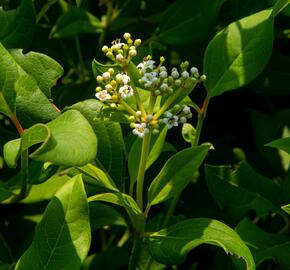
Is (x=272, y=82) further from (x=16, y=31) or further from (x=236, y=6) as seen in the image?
(x=16, y=31)

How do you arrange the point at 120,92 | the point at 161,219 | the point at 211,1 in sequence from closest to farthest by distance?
the point at 120,92 → the point at 161,219 → the point at 211,1

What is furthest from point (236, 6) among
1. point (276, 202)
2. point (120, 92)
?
point (120, 92)

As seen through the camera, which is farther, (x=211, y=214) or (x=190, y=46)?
(x=190, y=46)

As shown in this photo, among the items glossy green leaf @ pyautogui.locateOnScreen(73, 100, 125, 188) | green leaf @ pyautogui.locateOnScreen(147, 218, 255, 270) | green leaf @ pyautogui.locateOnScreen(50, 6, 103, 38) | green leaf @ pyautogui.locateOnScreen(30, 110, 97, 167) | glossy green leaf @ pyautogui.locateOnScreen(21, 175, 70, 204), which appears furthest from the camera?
green leaf @ pyautogui.locateOnScreen(50, 6, 103, 38)

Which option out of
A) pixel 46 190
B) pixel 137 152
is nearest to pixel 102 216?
pixel 46 190

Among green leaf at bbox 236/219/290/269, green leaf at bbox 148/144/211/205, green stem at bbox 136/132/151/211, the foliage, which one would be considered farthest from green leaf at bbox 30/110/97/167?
green leaf at bbox 236/219/290/269

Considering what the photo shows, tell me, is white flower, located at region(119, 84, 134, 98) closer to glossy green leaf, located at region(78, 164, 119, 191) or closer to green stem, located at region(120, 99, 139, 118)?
green stem, located at region(120, 99, 139, 118)
